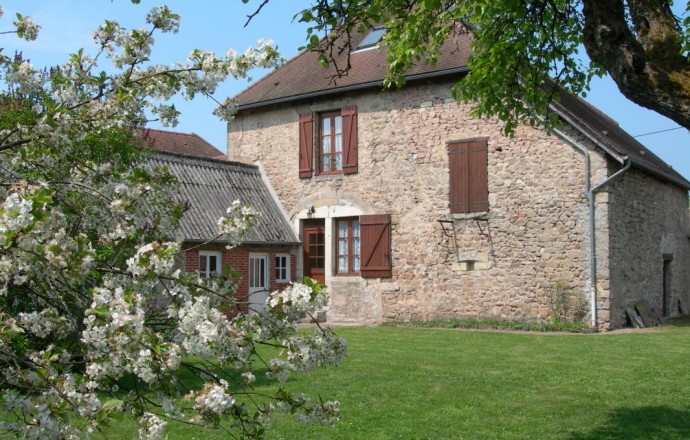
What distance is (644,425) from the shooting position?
6.39m

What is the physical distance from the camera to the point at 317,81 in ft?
59.4

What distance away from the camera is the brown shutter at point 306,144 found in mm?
17984

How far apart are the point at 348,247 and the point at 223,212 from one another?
3174mm

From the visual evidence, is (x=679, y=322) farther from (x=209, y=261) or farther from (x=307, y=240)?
(x=209, y=261)

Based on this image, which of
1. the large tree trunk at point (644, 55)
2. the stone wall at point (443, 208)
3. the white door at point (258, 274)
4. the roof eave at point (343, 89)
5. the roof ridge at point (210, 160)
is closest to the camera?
the large tree trunk at point (644, 55)

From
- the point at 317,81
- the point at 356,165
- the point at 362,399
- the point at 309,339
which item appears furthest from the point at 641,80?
the point at 317,81

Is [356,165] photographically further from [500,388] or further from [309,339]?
[309,339]

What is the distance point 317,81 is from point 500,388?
1170cm

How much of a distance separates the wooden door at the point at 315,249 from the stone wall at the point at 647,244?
694cm

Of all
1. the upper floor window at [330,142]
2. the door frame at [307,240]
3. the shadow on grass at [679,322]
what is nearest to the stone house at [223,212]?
the door frame at [307,240]

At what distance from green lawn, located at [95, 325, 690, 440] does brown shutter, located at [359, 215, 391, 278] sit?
4.18m

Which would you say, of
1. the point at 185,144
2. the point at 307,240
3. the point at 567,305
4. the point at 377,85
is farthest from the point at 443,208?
the point at 185,144

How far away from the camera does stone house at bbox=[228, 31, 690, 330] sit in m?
14.6

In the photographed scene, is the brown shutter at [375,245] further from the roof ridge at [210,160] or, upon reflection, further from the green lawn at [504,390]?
the green lawn at [504,390]
